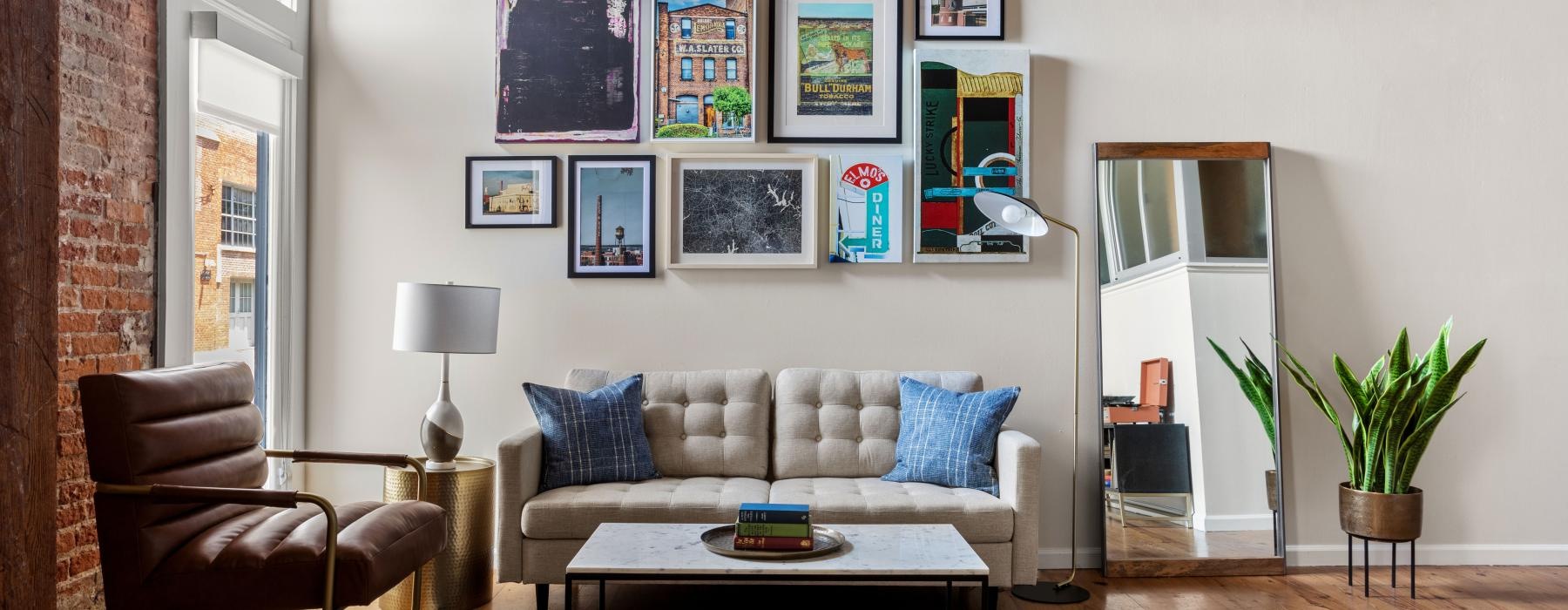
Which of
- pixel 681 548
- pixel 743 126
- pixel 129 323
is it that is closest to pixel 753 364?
pixel 743 126

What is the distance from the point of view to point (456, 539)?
3463 mm

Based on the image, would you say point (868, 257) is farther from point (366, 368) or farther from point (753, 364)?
point (366, 368)

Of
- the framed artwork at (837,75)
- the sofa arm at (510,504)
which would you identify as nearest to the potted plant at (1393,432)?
the framed artwork at (837,75)

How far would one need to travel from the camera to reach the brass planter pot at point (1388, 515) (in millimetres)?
3682

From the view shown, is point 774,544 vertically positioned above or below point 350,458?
below

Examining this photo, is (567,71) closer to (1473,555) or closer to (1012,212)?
(1012,212)

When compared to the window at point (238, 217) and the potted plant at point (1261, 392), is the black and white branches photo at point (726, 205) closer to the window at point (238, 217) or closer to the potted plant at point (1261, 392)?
the window at point (238, 217)

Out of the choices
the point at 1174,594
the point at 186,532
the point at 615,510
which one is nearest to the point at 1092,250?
the point at 1174,594

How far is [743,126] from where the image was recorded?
4.19m

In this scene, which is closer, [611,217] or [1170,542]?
[1170,542]

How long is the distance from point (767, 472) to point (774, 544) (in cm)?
115

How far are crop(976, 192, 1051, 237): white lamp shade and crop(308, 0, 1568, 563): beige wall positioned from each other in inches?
21.0

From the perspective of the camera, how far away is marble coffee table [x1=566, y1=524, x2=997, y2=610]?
2613mm

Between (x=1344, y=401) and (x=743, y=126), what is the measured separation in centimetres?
276
